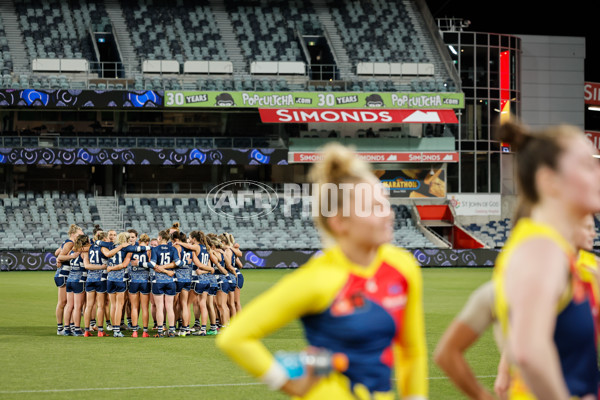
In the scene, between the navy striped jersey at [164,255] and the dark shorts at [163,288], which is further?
the dark shorts at [163,288]

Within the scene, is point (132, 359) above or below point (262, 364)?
below

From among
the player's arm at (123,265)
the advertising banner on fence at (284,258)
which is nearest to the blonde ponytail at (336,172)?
the player's arm at (123,265)

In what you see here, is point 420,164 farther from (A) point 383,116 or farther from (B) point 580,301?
(B) point 580,301

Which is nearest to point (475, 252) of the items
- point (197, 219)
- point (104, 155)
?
point (197, 219)

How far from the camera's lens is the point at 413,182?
5400 centimetres

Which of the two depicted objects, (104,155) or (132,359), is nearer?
(132,359)

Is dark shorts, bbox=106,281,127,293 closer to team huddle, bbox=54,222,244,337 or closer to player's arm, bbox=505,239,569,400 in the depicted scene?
team huddle, bbox=54,222,244,337

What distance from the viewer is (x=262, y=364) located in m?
3.53

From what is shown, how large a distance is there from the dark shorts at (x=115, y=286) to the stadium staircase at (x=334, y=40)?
3636 centimetres

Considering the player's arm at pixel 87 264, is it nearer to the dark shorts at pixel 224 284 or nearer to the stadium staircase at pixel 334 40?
the dark shorts at pixel 224 284

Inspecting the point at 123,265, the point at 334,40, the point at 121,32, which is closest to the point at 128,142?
the point at 121,32

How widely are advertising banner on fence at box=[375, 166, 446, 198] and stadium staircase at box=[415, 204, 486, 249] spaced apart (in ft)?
2.57

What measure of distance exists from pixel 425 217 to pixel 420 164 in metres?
3.15

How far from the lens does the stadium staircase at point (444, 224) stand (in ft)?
173
